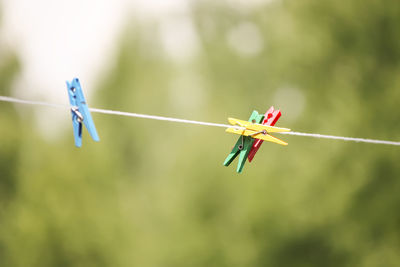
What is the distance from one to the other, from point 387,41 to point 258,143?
165 inches

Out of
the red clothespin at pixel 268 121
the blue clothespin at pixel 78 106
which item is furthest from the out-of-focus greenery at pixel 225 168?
the blue clothespin at pixel 78 106

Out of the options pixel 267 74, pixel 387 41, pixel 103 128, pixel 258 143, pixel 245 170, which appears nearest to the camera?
pixel 258 143

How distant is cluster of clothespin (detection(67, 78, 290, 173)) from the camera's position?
2787 mm

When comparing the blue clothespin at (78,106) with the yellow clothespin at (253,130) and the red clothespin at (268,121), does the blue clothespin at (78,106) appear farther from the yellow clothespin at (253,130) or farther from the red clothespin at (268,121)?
the red clothespin at (268,121)

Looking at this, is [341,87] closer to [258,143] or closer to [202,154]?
[202,154]

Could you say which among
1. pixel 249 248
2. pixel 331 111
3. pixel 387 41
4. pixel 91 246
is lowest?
pixel 91 246

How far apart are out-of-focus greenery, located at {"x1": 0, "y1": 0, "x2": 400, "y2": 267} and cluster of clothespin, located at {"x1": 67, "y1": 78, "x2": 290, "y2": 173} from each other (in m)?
3.78

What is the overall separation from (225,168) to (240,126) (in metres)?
4.85

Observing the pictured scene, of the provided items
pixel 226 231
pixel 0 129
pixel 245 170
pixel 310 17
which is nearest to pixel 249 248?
pixel 226 231

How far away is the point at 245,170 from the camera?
741 centimetres

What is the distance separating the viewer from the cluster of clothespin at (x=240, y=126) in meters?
2.79

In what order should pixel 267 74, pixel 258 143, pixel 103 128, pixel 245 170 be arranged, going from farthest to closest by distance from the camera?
pixel 103 128 → pixel 267 74 → pixel 245 170 → pixel 258 143

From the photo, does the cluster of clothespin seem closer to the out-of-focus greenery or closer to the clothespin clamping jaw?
the clothespin clamping jaw

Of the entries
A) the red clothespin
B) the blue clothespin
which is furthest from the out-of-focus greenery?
the blue clothespin
